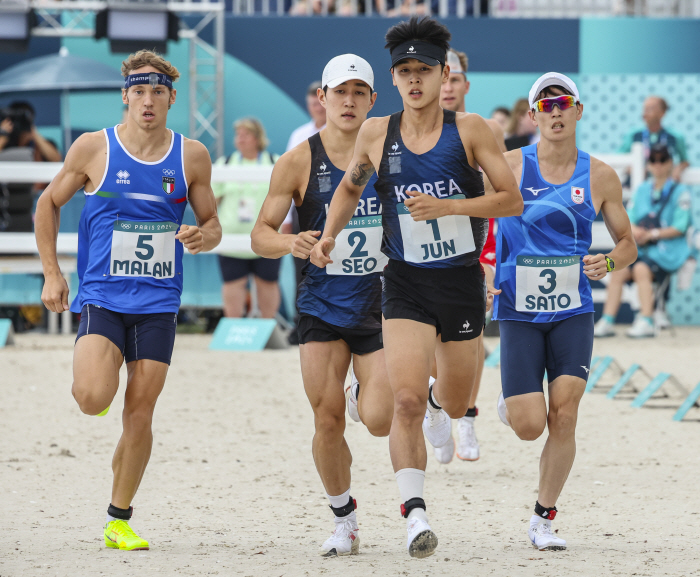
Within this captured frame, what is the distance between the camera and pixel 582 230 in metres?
5.36

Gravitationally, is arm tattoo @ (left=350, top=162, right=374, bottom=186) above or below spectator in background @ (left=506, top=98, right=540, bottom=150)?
below

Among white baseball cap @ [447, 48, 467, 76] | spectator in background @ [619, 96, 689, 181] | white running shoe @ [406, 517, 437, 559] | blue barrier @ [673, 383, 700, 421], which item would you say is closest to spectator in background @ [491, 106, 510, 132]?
spectator in background @ [619, 96, 689, 181]

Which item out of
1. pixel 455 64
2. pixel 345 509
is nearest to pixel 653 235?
pixel 455 64

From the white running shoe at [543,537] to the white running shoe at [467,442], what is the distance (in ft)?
6.89

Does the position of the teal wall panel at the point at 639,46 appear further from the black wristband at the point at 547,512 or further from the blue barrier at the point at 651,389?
the black wristband at the point at 547,512

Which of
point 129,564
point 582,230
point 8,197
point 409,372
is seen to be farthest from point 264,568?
point 8,197

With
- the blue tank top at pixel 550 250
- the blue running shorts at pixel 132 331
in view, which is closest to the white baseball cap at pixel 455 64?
the blue tank top at pixel 550 250

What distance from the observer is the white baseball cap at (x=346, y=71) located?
520 cm

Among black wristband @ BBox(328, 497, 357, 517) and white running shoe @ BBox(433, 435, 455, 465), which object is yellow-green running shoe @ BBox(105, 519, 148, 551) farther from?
white running shoe @ BBox(433, 435, 455, 465)

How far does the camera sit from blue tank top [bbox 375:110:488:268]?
4.86 metres

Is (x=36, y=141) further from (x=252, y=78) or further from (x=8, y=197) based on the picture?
(x=252, y=78)

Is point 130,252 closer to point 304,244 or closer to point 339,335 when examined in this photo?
point 304,244

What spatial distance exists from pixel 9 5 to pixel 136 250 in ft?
31.9

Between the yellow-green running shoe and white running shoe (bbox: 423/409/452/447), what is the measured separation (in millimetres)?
1871
